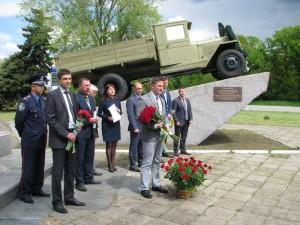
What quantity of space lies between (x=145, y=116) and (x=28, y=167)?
1.72 m

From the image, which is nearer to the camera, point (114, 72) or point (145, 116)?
point (145, 116)

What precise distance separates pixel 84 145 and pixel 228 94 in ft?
18.5

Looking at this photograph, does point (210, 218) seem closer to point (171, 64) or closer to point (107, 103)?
point (107, 103)

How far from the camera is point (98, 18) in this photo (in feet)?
111

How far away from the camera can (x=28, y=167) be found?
18.2 feet

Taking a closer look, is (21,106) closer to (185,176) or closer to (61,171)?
(61,171)

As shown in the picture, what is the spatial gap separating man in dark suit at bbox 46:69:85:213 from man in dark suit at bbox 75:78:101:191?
1018 millimetres

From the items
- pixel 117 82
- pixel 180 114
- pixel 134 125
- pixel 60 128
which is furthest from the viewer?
pixel 117 82

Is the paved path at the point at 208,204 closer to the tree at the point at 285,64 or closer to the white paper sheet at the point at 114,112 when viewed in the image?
the white paper sheet at the point at 114,112

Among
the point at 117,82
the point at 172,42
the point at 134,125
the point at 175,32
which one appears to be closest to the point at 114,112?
the point at 134,125

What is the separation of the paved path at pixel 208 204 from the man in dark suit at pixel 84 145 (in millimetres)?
261

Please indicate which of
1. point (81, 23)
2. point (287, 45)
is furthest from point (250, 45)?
point (81, 23)

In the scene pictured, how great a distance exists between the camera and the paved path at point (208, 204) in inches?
196

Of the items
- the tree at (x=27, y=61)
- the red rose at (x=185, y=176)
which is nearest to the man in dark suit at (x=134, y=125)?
the red rose at (x=185, y=176)
